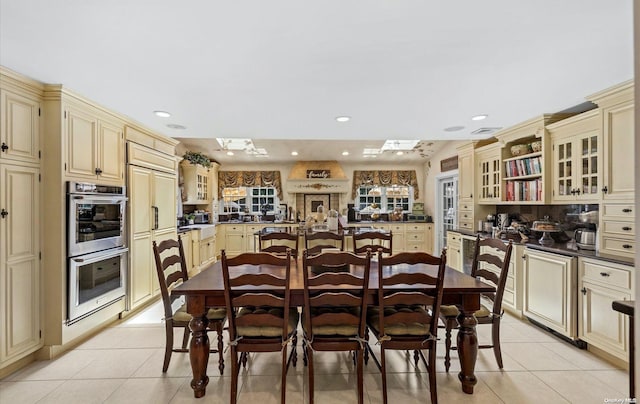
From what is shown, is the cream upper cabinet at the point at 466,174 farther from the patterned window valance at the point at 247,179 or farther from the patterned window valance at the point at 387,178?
the patterned window valance at the point at 247,179

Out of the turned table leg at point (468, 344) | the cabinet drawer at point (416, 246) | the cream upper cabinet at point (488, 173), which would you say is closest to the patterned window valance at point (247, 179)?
the cabinet drawer at point (416, 246)

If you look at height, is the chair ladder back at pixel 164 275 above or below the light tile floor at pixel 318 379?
above

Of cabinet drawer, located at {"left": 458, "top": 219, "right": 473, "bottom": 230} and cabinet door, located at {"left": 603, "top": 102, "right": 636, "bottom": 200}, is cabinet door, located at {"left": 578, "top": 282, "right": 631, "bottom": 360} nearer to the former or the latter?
cabinet door, located at {"left": 603, "top": 102, "right": 636, "bottom": 200}

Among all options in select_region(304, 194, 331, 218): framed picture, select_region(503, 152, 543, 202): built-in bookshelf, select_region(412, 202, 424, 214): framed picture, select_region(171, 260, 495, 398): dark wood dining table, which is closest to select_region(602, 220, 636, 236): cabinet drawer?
select_region(503, 152, 543, 202): built-in bookshelf

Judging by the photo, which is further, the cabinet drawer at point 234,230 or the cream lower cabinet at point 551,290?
the cabinet drawer at point 234,230

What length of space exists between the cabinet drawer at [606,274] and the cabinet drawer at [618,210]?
17.7 inches

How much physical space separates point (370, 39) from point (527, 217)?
350 centimetres

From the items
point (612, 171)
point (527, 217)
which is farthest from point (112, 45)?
point (527, 217)

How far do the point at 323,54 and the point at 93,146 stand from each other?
2390 mm

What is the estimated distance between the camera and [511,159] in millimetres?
3781

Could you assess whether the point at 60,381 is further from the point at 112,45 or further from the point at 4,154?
the point at 112,45

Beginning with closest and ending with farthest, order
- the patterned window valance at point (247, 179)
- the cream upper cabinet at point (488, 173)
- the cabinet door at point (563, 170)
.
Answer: the cabinet door at point (563, 170), the cream upper cabinet at point (488, 173), the patterned window valance at point (247, 179)

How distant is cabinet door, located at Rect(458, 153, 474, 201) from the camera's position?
14.7ft

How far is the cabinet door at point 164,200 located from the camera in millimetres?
3742
